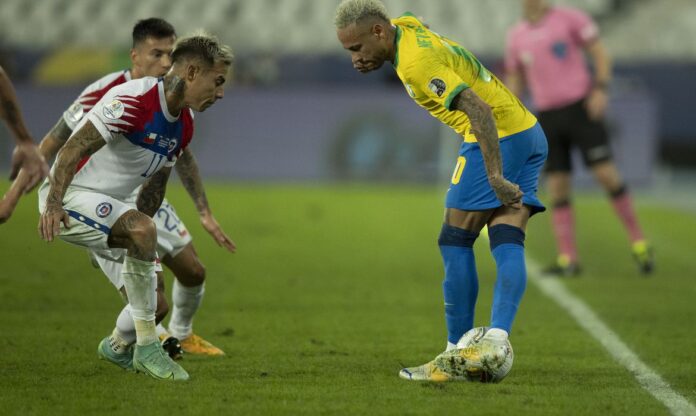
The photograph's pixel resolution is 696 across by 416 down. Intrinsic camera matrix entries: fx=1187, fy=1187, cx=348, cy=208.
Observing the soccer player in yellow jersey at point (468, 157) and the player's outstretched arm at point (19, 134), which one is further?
the soccer player in yellow jersey at point (468, 157)

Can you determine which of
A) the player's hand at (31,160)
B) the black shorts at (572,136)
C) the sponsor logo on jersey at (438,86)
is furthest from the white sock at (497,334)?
the black shorts at (572,136)

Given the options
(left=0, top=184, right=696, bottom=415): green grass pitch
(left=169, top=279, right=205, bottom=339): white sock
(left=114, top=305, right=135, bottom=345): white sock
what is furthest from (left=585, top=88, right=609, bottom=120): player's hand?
(left=114, top=305, right=135, bottom=345): white sock

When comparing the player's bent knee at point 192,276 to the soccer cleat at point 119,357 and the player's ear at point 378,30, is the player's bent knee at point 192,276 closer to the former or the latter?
the soccer cleat at point 119,357

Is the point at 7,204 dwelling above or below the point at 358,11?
below

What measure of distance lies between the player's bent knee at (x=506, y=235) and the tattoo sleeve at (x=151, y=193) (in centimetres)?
164

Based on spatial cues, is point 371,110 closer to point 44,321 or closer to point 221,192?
point 221,192

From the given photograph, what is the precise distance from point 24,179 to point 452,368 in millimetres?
2060

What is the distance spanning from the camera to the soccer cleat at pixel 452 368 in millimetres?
5301

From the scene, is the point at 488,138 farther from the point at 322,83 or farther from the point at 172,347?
the point at 322,83

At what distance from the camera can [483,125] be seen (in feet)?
16.8

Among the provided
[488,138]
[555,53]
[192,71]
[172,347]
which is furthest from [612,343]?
[555,53]

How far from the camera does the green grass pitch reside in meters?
5.01

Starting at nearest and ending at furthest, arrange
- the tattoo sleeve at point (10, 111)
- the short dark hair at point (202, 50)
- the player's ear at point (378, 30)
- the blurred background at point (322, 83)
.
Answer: the tattoo sleeve at point (10, 111) → the player's ear at point (378, 30) → the short dark hair at point (202, 50) → the blurred background at point (322, 83)

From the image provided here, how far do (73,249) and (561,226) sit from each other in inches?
185
